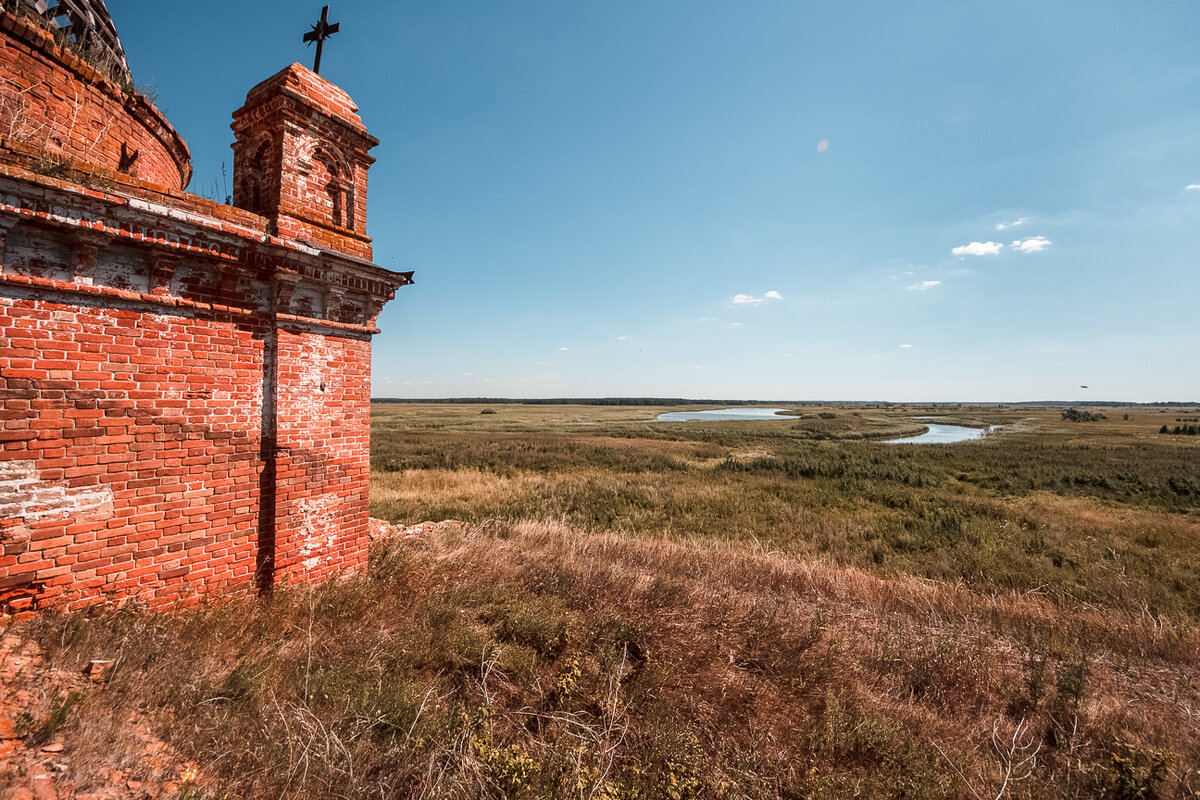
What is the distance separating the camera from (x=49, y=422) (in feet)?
11.5

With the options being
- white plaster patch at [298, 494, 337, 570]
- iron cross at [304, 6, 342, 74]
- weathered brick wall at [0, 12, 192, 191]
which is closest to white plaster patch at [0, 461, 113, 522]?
white plaster patch at [298, 494, 337, 570]

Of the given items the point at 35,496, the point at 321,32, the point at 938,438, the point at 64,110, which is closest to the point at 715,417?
the point at 938,438

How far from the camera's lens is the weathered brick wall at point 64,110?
12.8ft

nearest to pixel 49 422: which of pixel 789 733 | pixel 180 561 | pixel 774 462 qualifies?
pixel 180 561

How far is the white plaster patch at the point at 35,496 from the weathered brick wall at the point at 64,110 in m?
2.25

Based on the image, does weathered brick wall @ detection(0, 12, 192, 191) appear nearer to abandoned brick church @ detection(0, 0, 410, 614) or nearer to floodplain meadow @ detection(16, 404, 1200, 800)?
abandoned brick church @ detection(0, 0, 410, 614)

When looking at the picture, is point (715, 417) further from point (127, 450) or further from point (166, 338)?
point (127, 450)

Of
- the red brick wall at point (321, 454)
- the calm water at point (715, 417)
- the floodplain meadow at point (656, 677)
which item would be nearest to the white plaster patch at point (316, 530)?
the red brick wall at point (321, 454)

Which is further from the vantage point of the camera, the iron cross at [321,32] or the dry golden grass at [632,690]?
the iron cross at [321,32]

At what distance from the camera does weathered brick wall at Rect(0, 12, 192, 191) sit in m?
3.92

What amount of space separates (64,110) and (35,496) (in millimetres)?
3603

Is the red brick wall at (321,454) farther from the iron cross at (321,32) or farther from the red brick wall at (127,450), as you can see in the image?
the iron cross at (321,32)

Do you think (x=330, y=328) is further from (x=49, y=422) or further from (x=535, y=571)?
(x=535, y=571)

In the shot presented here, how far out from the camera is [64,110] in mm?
4379
